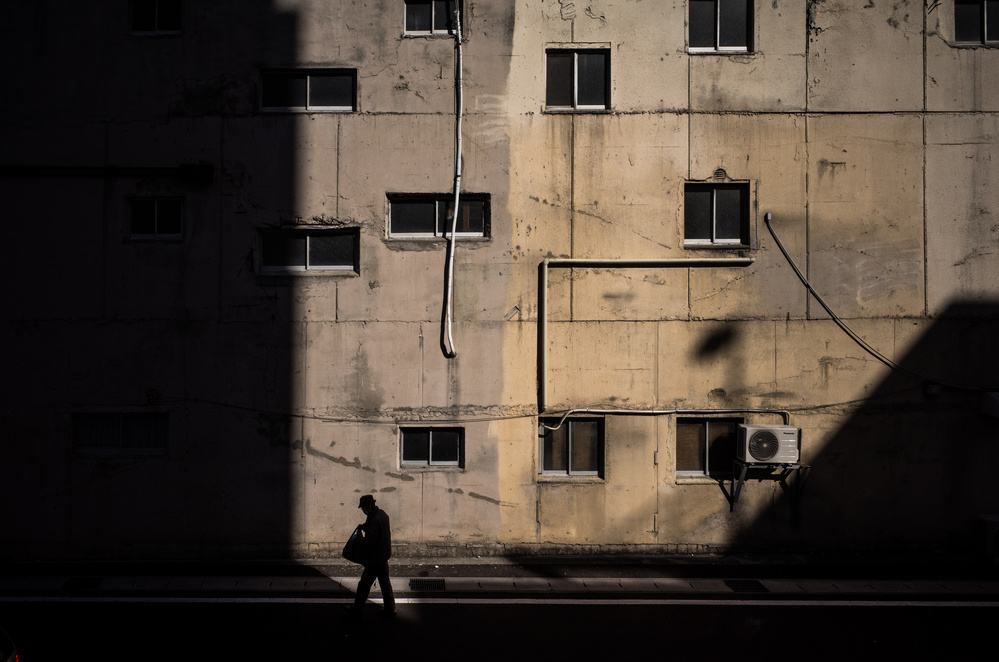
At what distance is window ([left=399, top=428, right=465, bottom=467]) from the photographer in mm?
10648

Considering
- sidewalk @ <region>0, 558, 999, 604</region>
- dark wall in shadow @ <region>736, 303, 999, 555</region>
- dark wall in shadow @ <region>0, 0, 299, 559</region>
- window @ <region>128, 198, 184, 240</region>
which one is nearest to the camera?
sidewalk @ <region>0, 558, 999, 604</region>

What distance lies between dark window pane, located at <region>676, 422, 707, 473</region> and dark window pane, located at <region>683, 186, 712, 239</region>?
3257 millimetres

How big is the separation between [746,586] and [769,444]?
7.33ft

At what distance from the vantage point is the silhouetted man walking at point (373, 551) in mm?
8055

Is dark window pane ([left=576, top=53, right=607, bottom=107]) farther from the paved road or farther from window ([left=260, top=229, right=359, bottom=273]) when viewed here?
the paved road

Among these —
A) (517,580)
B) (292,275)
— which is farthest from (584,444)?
(292,275)

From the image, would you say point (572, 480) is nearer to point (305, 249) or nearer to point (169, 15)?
point (305, 249)

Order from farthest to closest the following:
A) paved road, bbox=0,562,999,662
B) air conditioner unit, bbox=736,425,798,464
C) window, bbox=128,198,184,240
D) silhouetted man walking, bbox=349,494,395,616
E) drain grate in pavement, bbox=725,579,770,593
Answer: window, bbox=128,198,184,240 < air conditioner unit, bbox=736,425,798,464 < drain grate in pavement, bbox=725,579,770,593 < silhouetted man walking, bbox=349,494,395,616 < paved road, bbox=0,562,999,662

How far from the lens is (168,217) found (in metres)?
10.6

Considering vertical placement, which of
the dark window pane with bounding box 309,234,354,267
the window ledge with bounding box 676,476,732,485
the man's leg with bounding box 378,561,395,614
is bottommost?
the man's leg with bounding box 378,561,395,614

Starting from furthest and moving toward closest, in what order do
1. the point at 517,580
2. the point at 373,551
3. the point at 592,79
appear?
the point at 592,79 < the point at 517,580 < the point at 373,551

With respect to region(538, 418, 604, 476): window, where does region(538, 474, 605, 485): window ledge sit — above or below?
below

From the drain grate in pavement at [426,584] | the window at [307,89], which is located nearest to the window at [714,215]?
the window at [307,89]

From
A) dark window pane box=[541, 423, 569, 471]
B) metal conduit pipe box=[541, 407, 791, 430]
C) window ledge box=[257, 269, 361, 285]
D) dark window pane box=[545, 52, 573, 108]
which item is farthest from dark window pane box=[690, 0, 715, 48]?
window ledge box=[257, 269, 361, 285]
